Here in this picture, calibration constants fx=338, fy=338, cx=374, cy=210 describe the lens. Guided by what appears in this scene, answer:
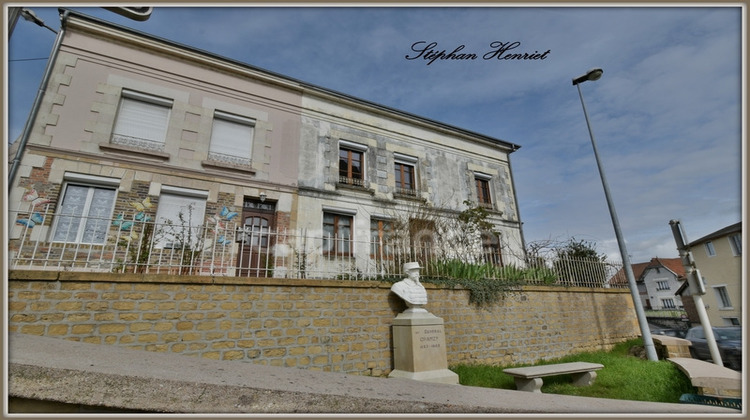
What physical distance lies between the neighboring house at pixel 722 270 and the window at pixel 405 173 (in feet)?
25.0

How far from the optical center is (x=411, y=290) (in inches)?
217

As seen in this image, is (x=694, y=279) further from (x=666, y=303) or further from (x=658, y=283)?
(x=658, y=283)

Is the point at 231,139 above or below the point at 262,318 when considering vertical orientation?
above

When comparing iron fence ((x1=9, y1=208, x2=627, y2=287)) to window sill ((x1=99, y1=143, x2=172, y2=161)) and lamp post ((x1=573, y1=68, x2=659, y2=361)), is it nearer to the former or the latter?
lamp post ((x1=573, y1=68, x2=659, y2=361))

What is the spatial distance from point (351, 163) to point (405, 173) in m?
2.18

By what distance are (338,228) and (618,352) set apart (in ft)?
25.1

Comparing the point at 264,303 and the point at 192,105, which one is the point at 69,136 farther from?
the point at 264,303

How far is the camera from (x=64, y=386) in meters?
1.75

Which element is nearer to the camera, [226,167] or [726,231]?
[726,231]

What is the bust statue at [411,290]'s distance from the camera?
544 centimetres

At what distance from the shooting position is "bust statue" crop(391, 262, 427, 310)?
5.44m

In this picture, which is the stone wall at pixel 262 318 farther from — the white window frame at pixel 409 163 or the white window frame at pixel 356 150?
the white window frame at pixel 409 163

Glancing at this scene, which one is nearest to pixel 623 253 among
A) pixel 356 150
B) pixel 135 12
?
pixel 356 150

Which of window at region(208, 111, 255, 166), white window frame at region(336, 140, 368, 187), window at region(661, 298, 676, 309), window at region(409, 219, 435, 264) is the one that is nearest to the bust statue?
window at region(409, 219, 435, 264)
